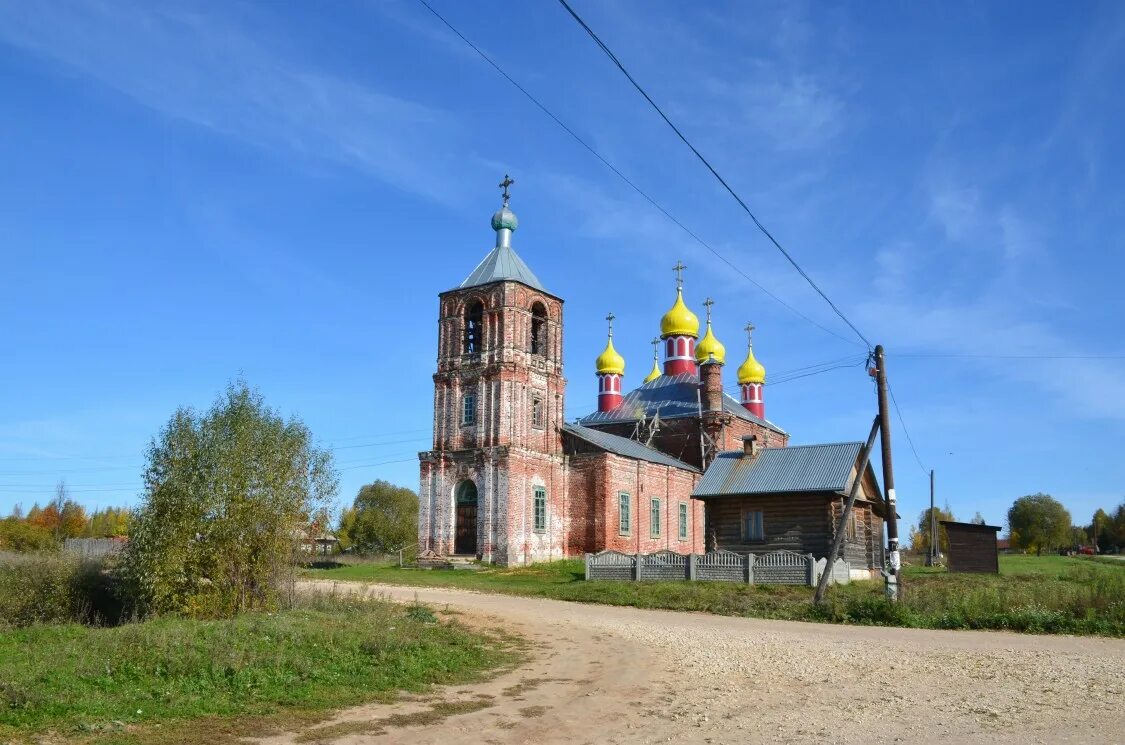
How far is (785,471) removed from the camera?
34.1 meters

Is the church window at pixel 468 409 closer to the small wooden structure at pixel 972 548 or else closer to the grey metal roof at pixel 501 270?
the grey metal roof at pixel 501 270

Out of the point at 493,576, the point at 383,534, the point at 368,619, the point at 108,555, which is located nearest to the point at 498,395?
the point at 493,576

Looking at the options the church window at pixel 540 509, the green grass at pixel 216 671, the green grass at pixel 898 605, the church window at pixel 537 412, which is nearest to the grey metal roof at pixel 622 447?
the church window at pixel 537 412

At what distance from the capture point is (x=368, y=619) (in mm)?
15766

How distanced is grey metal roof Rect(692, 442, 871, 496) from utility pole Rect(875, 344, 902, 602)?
919 centimetres

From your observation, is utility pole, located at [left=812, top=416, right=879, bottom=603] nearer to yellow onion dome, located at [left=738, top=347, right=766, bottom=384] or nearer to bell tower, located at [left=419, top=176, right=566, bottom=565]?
bell tower, located at [left=419, top=176, right=566, bottom=565]

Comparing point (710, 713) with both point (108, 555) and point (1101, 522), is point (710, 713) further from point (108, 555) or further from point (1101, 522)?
point (1101, 522)

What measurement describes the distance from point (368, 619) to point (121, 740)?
708cm

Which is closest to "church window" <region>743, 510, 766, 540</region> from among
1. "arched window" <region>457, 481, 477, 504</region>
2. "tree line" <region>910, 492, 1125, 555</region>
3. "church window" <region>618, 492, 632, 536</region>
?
"church window" <region>618, 492, 632, 536</region>

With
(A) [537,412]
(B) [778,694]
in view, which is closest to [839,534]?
(B) [778,694]

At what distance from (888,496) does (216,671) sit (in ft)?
54.0

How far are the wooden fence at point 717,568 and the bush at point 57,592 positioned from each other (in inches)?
579

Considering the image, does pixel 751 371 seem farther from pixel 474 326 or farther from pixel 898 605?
pixel 898 605

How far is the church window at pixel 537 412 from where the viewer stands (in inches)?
1635
